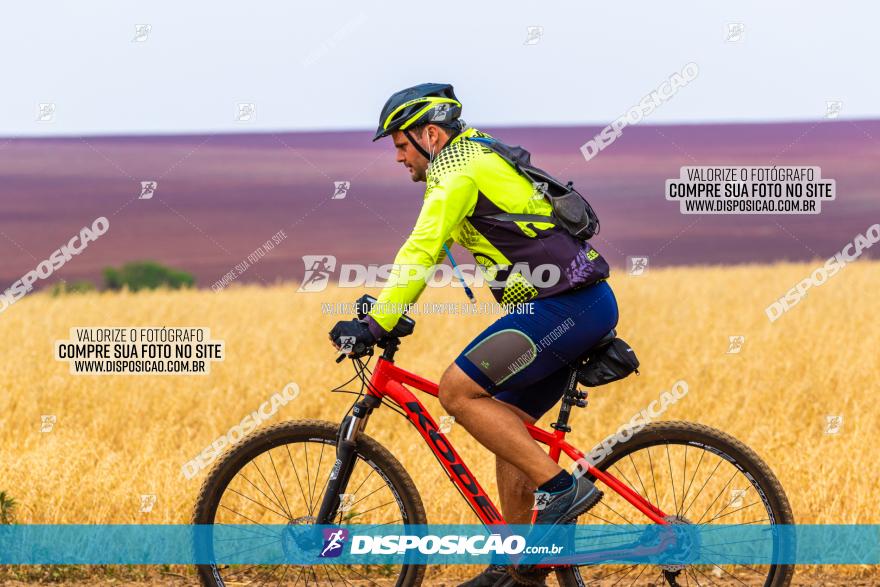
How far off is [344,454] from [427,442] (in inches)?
15.6

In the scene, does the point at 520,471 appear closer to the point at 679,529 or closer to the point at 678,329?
the point at 679,529

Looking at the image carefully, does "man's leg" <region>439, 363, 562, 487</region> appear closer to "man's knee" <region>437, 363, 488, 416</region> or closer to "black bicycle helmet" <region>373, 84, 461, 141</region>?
"man's knee" <region>437, 363, 488, 416</region>

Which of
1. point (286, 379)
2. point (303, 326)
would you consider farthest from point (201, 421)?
point (303, 326)

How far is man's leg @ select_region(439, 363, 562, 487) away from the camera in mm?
5172

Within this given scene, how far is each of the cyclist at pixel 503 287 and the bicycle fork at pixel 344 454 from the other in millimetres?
425

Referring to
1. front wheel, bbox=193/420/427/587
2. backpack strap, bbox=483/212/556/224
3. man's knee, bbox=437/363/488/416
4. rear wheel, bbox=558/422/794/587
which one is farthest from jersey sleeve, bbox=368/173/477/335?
rear wheel, bbox=558/422/794/587

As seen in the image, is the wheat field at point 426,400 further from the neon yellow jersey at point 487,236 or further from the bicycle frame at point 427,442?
the neon yellow jersey at point 487,236

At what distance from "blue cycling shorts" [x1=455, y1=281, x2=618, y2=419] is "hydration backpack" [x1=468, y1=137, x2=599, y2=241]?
1.00ft

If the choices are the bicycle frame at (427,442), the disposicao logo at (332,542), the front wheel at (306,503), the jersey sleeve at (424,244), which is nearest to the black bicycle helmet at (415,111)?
the jersey sleeve at (424,244)

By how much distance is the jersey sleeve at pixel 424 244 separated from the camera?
495 cm

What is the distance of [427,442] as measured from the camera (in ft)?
17.7

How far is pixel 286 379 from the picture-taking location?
10.9m

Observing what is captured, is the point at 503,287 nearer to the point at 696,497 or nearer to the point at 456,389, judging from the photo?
the point at 456,389

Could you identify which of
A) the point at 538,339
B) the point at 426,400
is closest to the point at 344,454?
the point at 538,339
